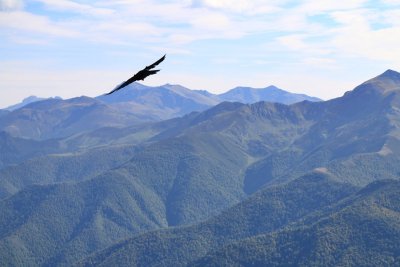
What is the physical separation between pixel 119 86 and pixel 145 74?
84.0 inches

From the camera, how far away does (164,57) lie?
3638cm

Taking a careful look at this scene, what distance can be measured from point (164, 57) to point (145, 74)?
5.43 ft

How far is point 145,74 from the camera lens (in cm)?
3641

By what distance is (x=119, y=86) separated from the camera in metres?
35.2

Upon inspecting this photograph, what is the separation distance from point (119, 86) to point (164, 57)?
141 inches
